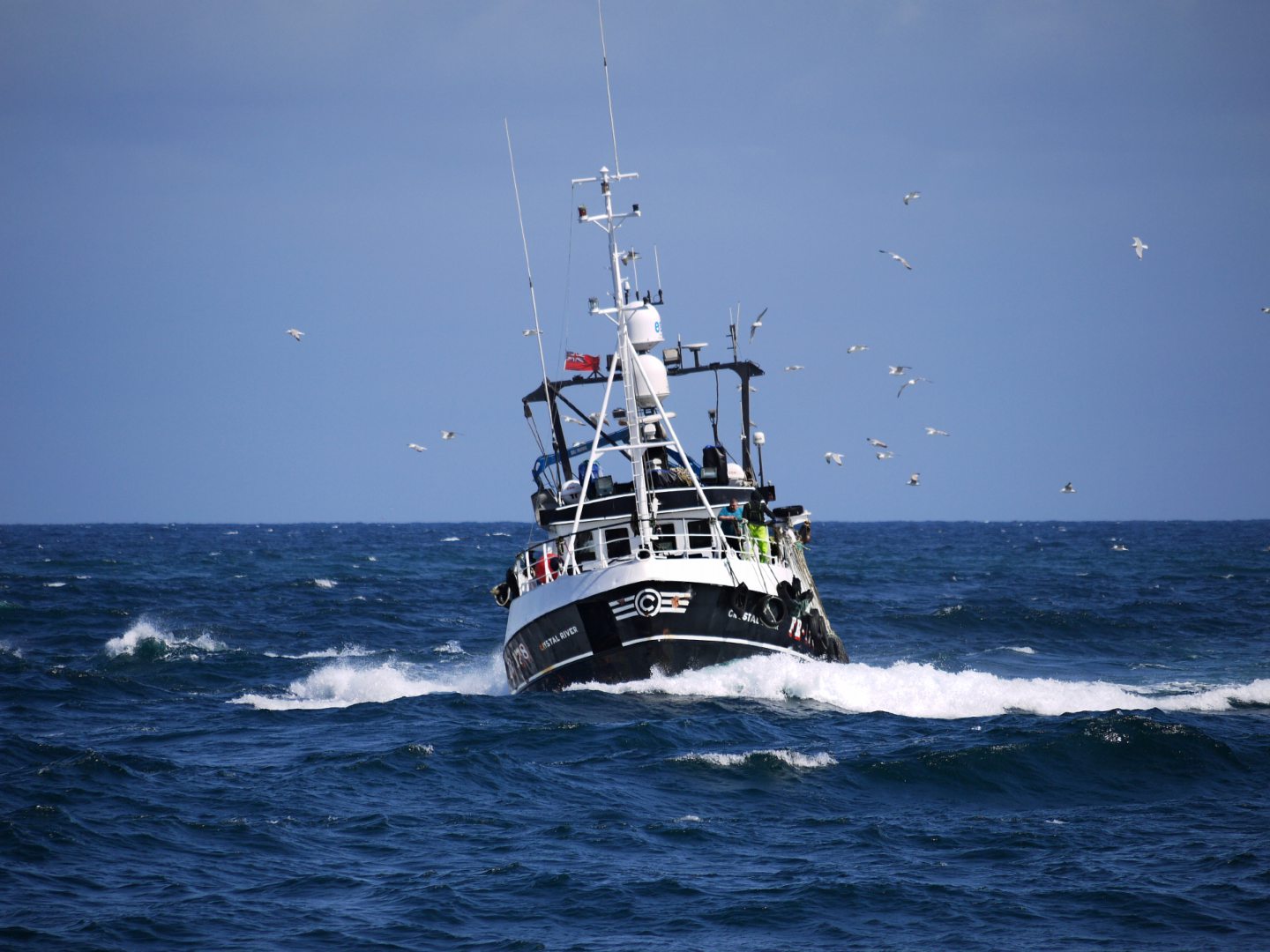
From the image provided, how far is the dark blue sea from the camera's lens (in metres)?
14.2

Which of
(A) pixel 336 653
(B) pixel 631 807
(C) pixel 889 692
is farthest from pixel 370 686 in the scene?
(B) pixel 631 807

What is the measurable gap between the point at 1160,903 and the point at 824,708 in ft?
38.1

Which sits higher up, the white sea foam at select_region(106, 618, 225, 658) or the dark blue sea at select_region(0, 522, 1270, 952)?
the white sea foam at select_region(106, 618, 225, 658)

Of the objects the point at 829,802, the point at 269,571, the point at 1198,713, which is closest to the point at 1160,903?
the point at 829,802

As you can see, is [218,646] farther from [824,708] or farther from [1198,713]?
[1198,713]

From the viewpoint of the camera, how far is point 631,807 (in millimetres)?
18609

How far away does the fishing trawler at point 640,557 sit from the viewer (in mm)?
25906

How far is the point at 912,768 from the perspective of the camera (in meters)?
20.4

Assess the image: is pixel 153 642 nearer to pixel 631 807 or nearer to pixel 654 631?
pixel 654 631

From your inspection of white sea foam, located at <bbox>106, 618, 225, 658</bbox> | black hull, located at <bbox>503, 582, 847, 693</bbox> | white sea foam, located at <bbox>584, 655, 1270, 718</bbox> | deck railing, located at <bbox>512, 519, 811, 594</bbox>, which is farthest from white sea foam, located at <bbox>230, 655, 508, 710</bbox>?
white sea foam, located at <bbox>584, 655, 1270, 718</bbox>

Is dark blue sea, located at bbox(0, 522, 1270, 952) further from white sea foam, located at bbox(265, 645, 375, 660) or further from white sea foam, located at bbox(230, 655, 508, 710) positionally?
white sea foam, located at bbox(265, 645, 375, 660)

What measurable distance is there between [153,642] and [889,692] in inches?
896

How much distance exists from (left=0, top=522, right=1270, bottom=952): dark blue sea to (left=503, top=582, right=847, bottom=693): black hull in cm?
46

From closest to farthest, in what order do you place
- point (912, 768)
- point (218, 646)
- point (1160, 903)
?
1. point (1160, 903)
2. point (912, 768)
3. point (218, 646)
